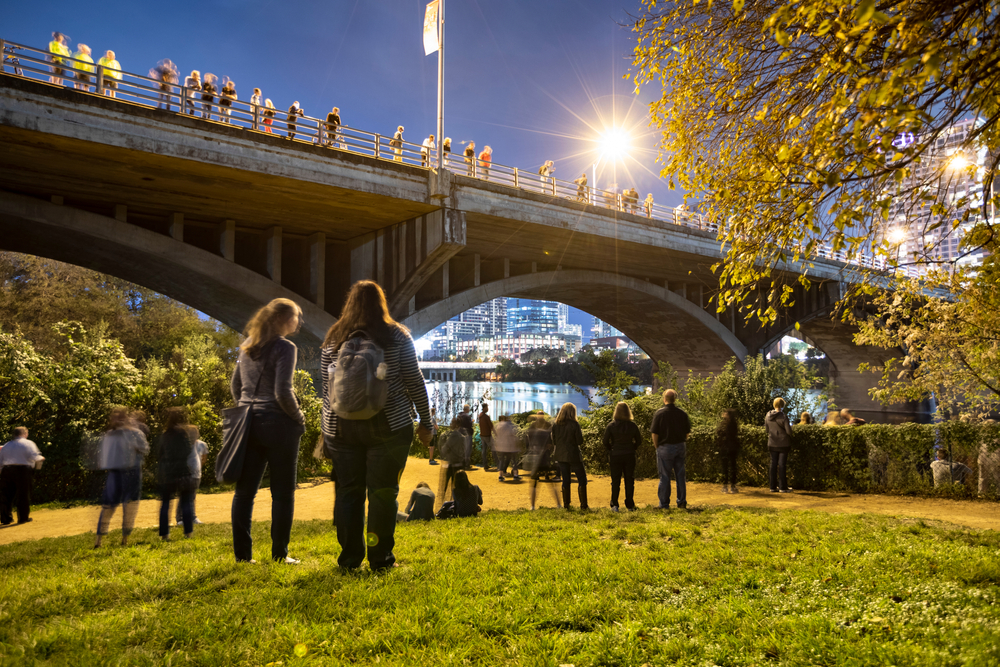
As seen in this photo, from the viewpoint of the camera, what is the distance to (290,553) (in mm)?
4016

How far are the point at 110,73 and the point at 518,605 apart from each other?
1330 centimetres

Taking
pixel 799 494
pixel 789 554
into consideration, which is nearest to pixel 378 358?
pixel 789 554

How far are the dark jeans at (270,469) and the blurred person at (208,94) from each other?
36.4ft

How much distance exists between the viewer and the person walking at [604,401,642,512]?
6871mm

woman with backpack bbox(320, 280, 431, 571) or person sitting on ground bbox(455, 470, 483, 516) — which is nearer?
woman with backpack bbox(320, 280, 431, 571)

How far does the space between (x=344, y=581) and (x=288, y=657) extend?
0.77m

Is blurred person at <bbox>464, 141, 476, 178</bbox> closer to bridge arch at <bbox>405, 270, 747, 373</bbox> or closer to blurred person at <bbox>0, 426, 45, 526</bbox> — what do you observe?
bridge arch at <bbox>405, 270, 747, 373</bbox>

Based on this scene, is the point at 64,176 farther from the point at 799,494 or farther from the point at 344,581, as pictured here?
the point at 799,494

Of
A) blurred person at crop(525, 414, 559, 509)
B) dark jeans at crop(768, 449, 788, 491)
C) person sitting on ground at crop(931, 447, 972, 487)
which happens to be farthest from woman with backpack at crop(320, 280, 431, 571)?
person sitting on ground at crop(931, 447, 972, 487)

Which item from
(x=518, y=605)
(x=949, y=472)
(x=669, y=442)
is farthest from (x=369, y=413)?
(x=949, y=472)

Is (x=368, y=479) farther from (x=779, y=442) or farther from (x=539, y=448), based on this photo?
(x=779, y=442)

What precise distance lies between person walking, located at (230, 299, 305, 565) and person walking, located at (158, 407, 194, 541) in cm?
219

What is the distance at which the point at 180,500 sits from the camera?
536 centimetres

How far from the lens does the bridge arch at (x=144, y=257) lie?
13.5 metres
